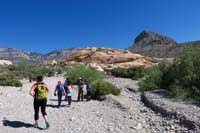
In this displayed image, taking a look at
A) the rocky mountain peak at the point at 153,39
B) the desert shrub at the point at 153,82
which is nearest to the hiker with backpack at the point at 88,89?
the desert shrub at the point at 153,82

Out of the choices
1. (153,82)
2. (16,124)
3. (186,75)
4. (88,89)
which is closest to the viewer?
(16,124)

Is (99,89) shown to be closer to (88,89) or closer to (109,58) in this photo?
(88,89)

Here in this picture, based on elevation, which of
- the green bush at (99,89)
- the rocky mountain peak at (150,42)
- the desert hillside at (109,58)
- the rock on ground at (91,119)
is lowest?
the rock on ground at (91,119)

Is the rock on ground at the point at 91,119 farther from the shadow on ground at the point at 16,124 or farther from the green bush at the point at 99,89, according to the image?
the green bush at the point at 99,89

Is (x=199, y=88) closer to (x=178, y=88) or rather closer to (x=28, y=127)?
(x=178, y=88)

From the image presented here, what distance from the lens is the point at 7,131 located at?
9820mm

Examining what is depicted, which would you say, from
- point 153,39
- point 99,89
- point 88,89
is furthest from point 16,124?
point 153,39

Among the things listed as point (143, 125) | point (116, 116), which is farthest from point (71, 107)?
point (143, 125)

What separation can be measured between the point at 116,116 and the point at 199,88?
19.1ft

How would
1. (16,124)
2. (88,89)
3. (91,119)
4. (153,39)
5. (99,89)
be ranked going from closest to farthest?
1. (16,124)
2. (91,119)
3. (88,89)
4. (99,89)
5. (153,39)

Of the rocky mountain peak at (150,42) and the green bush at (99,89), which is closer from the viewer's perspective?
the green bush at (99,89)

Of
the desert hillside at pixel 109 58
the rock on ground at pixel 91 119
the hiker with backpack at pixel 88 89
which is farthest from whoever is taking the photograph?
the desert hillside at pixel 109 58

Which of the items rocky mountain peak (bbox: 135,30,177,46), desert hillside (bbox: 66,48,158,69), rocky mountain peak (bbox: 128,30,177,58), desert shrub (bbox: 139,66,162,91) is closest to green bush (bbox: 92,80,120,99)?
desert shrub (bbox: 139,66,162,91)

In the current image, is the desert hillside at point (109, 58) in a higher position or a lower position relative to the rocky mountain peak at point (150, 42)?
lower
